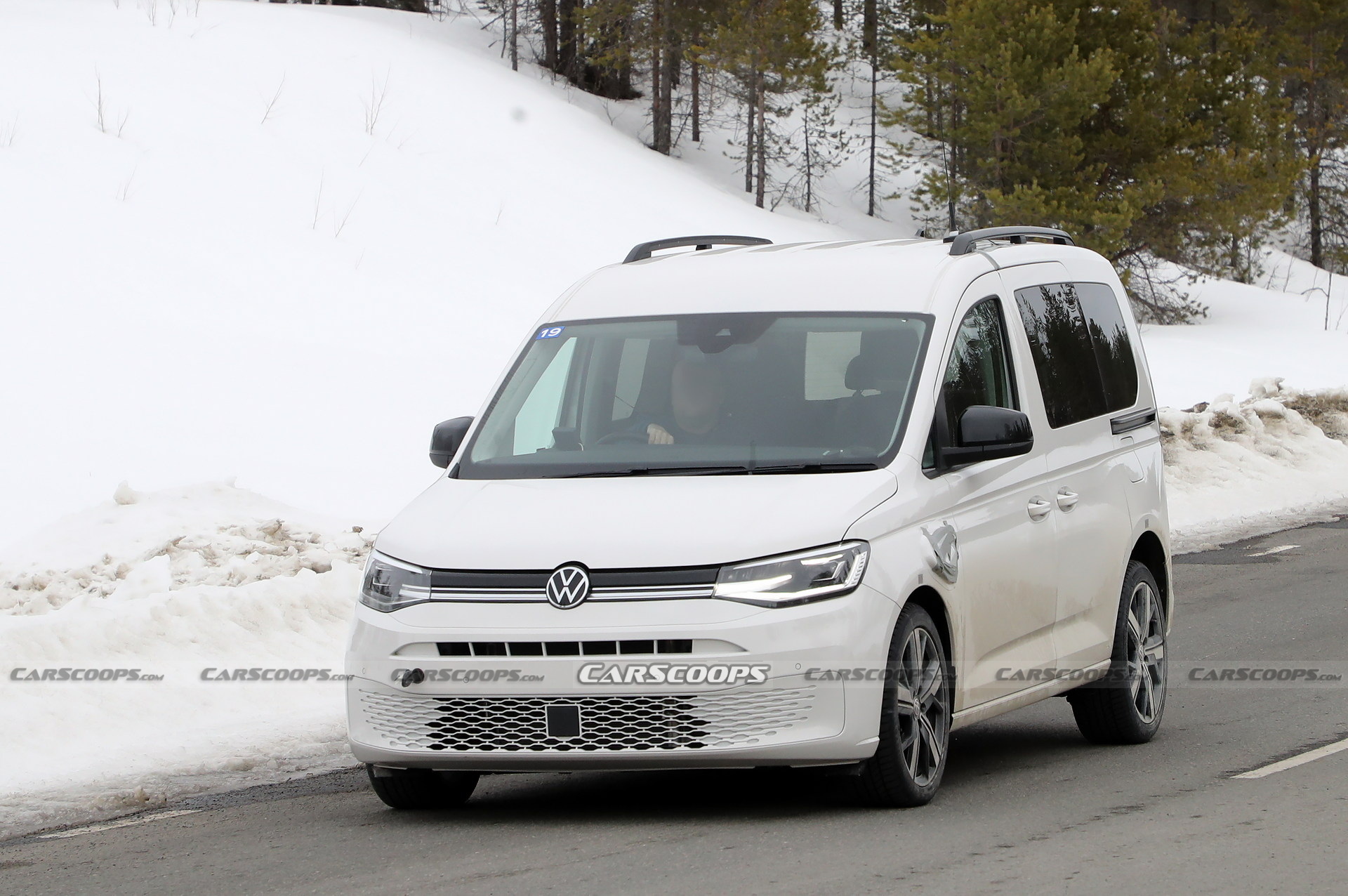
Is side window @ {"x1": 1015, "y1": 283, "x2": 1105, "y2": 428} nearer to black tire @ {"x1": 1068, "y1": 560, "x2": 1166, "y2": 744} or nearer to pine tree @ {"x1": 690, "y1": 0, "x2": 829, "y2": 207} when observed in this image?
black tire @ {"x1": 1068, "y1": 560, "x2": 1166, "y2": 744}

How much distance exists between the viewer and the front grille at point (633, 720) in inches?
228

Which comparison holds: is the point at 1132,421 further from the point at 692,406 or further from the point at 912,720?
the point at 912,720

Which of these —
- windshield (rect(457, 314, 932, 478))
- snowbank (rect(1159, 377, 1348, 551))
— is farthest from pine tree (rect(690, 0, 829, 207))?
windshield (rect(457, 314, 932, 478))

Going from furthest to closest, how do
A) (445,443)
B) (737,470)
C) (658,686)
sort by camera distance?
(445,443), (737,470), (658,686)

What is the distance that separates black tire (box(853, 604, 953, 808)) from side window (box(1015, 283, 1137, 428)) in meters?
1.65

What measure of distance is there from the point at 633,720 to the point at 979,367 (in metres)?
2.24

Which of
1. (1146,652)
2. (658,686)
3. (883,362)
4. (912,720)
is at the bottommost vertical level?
(1146,652)

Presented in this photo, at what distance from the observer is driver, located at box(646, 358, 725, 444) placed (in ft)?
22.1

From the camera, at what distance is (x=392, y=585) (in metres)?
6.13

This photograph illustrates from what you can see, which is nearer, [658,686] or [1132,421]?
[658,686]

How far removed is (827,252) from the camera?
25.0 feet

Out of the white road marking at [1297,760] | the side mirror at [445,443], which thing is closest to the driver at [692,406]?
the side mirror at [445,443]

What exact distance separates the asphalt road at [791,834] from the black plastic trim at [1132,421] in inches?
54.9

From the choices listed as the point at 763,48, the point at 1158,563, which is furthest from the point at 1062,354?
the point at 763,48
